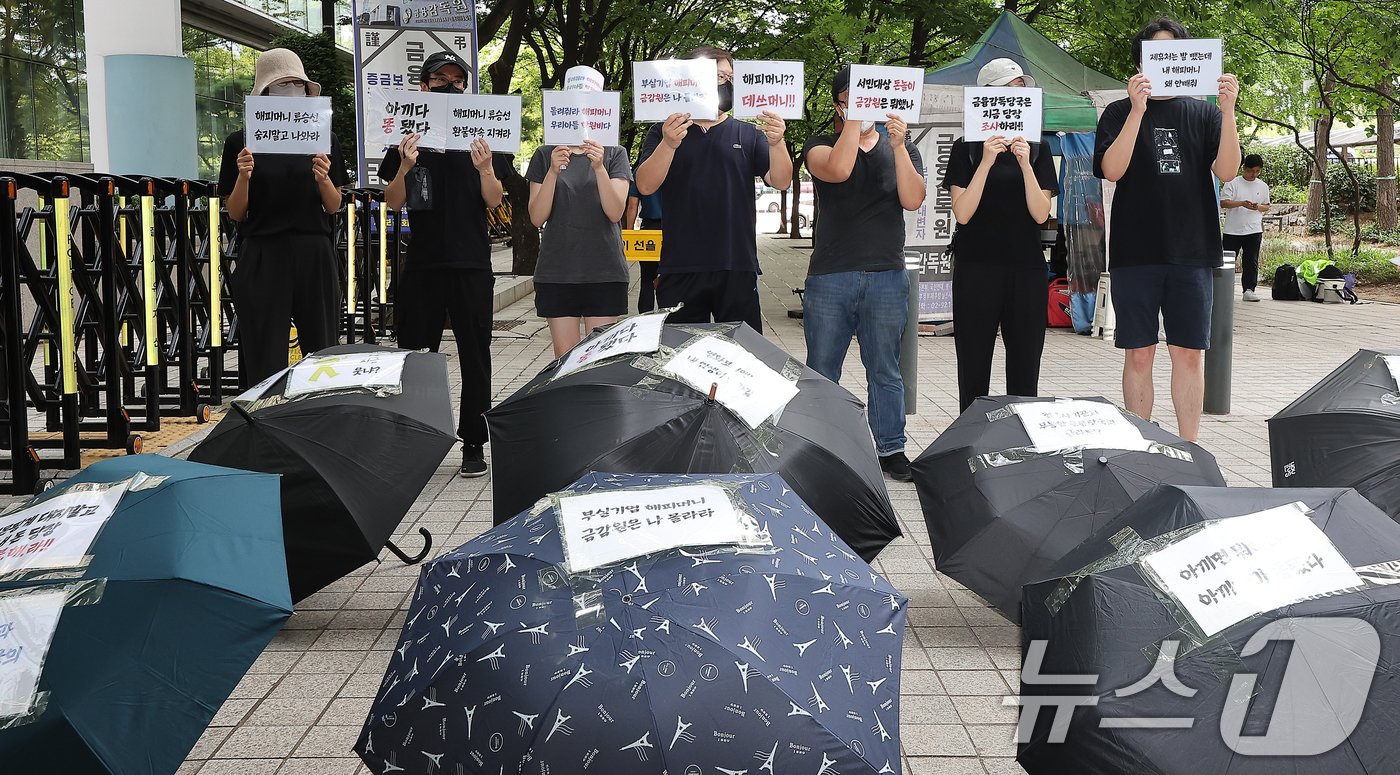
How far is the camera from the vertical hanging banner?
1166cm

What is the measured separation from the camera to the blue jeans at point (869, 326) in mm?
6102

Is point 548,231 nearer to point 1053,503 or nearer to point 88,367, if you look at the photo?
point 88,367

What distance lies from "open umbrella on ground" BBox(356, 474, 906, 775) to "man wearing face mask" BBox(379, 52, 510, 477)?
396 cm

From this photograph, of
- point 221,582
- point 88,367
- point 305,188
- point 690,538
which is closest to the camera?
point 690,538

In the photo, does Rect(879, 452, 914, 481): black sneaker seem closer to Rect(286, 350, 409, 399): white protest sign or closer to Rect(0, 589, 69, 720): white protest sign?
Rect(286, 350, 409, 399): white protest sign

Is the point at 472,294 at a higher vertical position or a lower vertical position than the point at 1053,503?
higher

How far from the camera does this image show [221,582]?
8.20 ft

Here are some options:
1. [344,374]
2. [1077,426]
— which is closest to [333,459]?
[344,374]

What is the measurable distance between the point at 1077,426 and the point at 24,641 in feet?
9.14

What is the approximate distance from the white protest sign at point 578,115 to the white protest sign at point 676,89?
1.45 ft

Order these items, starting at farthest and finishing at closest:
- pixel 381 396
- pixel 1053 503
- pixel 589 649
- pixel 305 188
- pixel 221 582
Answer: pixel 305 188, pixel 381 396, pixel 1053 503, pixel 221 582, pixel 589 649

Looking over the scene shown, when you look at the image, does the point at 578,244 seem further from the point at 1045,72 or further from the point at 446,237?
the point at 1045,72

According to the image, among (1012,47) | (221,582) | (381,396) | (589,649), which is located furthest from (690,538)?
(1012,47)

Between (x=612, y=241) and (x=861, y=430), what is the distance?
318 centimetres
